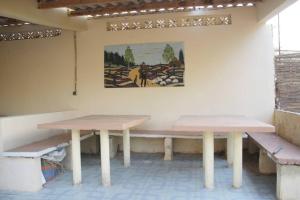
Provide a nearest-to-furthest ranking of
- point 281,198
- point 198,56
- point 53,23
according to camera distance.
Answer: point 281,198 → point 53,23 → point 198,56

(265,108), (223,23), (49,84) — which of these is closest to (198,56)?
(223,23)

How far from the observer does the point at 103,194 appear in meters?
4.52

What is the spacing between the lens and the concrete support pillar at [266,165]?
5453 mm

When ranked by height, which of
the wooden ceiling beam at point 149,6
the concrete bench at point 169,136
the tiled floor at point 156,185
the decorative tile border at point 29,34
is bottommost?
the tiled floor at point 156,185

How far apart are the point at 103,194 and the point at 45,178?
3.92 feet

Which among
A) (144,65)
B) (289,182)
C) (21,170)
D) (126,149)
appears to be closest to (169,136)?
(126,149)

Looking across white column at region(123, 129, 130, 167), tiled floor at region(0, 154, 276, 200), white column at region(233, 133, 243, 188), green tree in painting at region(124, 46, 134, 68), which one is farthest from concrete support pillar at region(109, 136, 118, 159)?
white column at region(233, 133, 243, 188)

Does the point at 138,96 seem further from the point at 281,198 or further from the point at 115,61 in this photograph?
the point at 281,198

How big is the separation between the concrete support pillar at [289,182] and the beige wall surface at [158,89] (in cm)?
279

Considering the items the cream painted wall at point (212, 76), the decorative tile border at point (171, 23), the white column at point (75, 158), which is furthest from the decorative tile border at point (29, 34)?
the white column at point (75, 158)

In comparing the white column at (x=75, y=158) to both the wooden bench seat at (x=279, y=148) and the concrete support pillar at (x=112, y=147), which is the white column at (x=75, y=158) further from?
the wooden bench seat at (x=279, y=148)

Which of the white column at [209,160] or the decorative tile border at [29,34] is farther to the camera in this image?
the decorative tile border at [29,34]

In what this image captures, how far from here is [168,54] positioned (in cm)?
712

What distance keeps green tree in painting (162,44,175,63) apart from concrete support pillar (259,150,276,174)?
287 cm
